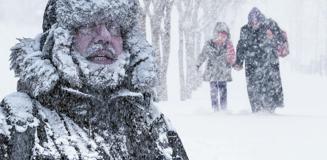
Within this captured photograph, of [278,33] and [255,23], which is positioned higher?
[255,23]

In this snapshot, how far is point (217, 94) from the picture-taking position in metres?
10.3

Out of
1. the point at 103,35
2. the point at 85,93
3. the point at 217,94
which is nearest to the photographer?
the point at 85,93

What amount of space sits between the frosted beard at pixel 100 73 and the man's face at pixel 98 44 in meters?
0.03

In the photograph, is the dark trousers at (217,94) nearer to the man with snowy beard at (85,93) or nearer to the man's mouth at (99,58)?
the man with snowy beard at (85,93)

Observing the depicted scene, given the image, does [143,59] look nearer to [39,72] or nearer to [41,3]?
[39,72]

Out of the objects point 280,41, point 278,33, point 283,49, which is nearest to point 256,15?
point 278,33

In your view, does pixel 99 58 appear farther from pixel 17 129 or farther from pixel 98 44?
pixel 17 129

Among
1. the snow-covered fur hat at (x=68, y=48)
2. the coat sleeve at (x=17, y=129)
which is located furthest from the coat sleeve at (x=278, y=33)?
the coat sleeve at (x=17, y=129)

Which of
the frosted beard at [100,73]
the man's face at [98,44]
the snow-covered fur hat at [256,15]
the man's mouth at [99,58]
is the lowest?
the frosted beard at [100,73]

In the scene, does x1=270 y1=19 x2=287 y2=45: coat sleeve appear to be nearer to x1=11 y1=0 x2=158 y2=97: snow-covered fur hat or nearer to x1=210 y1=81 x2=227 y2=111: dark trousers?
x1=210 y1=81 x2=227 y2=111: dark trousers

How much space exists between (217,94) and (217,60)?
0.61m

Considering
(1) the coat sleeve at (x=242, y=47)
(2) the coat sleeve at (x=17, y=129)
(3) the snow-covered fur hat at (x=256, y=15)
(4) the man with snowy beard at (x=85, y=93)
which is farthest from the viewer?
(1) the coat sleeve at (x=242, y=47)

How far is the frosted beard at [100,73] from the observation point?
7.44 feet

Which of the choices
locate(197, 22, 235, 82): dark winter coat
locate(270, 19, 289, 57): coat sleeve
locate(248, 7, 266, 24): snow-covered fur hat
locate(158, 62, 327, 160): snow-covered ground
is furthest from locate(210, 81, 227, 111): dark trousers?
locate(248, 7, 266, 24): snow-covered fur hat
